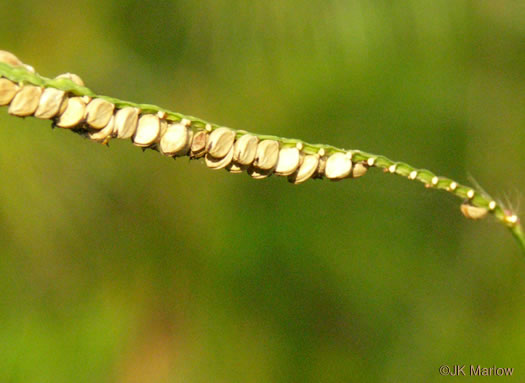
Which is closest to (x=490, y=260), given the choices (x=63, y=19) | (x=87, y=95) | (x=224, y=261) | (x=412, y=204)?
(x=412, y=204)

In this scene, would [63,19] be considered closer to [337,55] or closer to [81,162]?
[81,162]

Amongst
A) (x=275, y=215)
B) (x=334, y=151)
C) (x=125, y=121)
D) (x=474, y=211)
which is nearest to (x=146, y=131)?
(x=125, y=121)

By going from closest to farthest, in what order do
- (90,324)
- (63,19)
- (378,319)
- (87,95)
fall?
(87,95) → (63,19) → (90,324) → (378,319)

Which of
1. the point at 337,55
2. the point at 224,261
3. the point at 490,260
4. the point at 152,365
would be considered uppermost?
the point at 337,55

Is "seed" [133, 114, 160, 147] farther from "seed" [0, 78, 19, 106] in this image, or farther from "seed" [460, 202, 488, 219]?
"seed" [460, 202, 488, 219]

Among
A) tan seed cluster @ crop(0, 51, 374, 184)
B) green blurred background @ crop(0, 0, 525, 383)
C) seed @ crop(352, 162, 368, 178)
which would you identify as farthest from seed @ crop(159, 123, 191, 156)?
green blurred background @ crop(0, 0, 525, 383)
